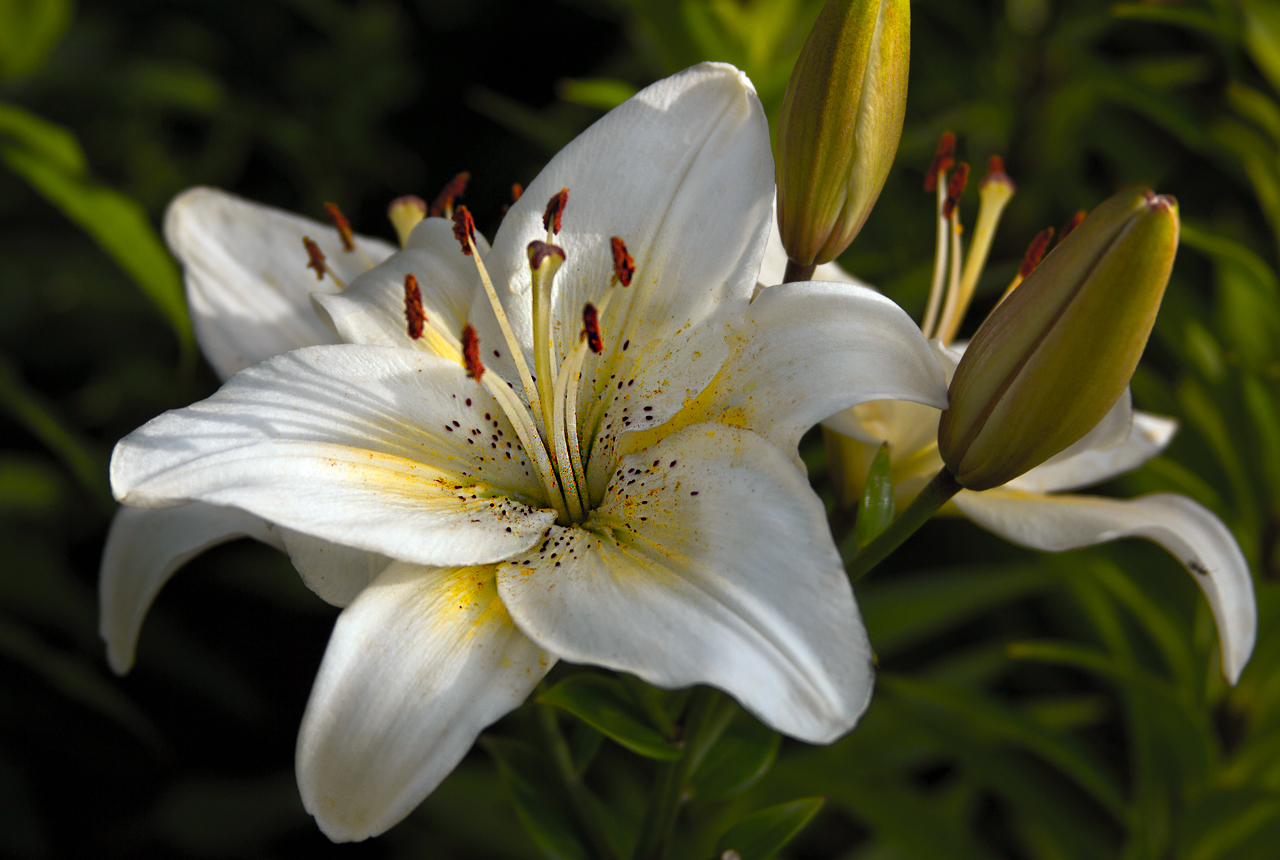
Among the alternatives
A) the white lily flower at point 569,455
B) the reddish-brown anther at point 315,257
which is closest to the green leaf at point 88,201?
the reddish-brown anther at point 315,257

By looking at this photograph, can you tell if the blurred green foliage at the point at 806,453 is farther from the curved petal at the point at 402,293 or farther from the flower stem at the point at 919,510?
the curved petal at the point at 402,293

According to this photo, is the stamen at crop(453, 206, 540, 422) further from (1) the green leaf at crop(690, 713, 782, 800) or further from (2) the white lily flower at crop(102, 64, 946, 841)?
(1) the green leaf at crop(690, 713, 782, 800)

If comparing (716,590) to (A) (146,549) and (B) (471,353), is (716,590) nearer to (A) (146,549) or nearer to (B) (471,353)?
(B) (471,353)

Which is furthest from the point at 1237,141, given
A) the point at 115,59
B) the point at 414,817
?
the point at 115,59

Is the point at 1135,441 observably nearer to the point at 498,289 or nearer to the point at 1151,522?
the point at 1151,522

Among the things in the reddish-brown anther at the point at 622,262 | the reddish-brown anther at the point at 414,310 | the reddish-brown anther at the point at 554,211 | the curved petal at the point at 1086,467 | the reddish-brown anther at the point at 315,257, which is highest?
the reddish-brown anther at the point at 554,211

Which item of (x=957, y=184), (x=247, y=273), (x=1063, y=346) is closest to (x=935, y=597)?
(x=957, y=184)

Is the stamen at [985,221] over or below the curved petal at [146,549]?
over
